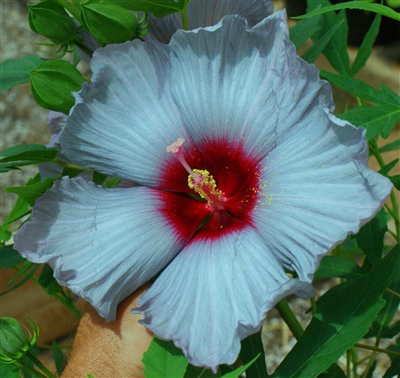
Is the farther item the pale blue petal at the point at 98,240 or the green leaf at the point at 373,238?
the green leaf at the point at 373,238

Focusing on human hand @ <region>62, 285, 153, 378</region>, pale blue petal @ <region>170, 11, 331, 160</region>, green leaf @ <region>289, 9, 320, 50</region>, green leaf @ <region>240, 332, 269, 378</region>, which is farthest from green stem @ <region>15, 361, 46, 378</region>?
green leaf @ <region>289, 9, 320, 50</region>

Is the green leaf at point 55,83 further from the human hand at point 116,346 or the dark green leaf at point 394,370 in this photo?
the dark green leaf at point 394,370

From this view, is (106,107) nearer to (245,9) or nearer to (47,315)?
(245,9)

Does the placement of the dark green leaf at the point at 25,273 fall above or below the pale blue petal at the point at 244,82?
below

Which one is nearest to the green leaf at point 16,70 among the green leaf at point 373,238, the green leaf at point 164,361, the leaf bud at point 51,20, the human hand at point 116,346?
the leaf bud at point 51,20

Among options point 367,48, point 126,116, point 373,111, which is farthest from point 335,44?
point 126,116

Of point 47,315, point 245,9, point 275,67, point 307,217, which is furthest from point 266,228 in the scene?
point 47,315

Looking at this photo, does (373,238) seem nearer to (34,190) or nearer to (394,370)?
(394,370)
